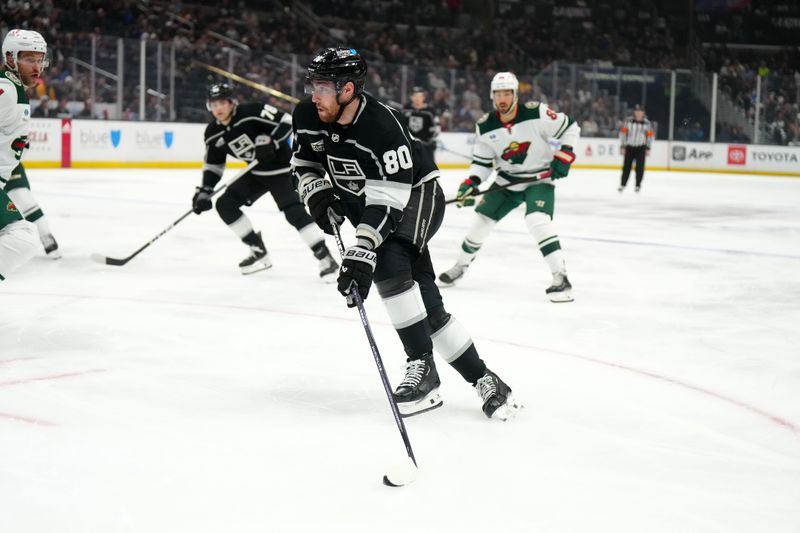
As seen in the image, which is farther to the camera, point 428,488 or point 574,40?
point 574,40

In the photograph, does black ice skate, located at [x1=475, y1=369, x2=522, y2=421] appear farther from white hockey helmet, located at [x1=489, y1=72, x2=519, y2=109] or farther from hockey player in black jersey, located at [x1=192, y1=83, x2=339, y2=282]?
hockey player in black jersey, located at [x1=192, y1=83, x2=339, y2=282]

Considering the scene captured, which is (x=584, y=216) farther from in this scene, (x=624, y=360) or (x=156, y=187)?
(x=624, y=360)

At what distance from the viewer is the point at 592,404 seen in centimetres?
318

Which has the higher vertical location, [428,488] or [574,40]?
[574,40]

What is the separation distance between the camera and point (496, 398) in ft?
9.70

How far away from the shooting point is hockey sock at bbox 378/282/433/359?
289 cm

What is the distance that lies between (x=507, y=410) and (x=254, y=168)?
3.23m

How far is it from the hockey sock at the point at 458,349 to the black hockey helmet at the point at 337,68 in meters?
0.80

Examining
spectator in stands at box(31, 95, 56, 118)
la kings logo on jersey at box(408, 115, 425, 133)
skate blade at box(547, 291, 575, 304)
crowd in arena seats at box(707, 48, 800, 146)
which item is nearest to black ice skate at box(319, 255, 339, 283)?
skate blade at box(547, 291, 575, 304)

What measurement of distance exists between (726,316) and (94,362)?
3044 mm

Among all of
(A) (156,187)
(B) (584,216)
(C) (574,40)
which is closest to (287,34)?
(C) (574,40)

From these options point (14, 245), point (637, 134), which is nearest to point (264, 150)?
point (14, 245)

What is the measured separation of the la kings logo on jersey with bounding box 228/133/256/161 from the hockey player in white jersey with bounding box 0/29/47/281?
5.45 feet

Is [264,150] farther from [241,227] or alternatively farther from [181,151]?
[181,151]
